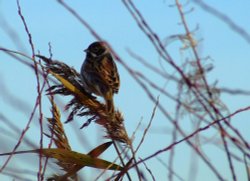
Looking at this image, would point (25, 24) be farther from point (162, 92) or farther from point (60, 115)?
point (162, 92)

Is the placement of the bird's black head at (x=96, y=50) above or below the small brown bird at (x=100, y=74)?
above

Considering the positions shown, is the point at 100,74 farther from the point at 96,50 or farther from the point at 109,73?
the point at 96,50

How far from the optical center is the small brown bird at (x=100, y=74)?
3963 mm

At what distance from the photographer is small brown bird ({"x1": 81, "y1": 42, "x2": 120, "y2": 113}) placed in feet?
13.0

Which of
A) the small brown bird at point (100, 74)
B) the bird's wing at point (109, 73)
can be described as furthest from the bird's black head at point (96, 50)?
the bird's wing at point (109, 73)

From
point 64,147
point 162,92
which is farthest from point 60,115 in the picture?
point 162,92

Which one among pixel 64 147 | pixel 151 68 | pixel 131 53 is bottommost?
pixel 64 147

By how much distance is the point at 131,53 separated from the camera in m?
2.87

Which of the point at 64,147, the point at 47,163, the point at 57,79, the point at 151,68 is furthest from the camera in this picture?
the point at 151,68

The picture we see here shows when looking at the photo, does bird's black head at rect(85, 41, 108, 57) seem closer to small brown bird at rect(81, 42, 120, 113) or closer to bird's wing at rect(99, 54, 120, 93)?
small brown bird at rect(81, 42, 120, 113)

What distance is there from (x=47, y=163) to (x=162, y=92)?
653 millimetres

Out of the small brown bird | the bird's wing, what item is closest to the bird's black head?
the small brown bird

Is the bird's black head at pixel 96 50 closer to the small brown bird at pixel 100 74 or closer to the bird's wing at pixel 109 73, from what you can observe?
the small brown bird at pixel 100 74

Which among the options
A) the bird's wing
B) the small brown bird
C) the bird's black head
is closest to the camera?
the small brown bird
